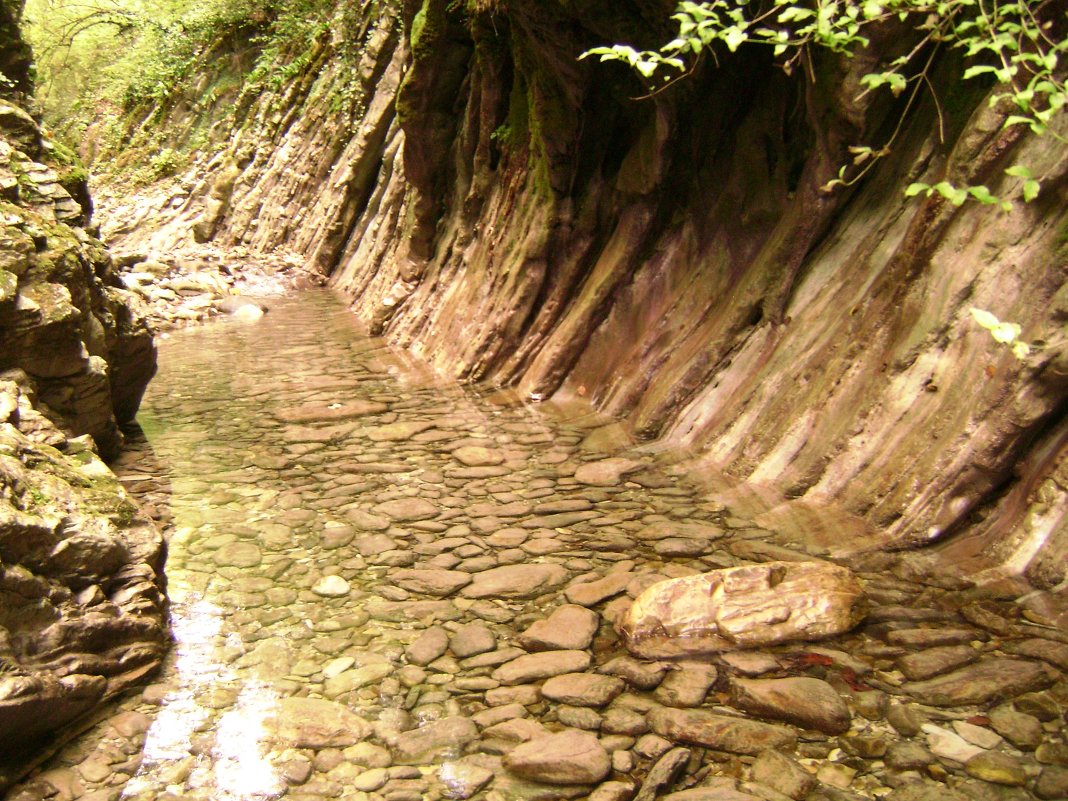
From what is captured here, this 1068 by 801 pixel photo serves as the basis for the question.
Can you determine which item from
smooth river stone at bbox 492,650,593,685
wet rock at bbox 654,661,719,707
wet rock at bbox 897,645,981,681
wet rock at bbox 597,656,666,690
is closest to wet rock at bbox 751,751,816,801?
wet rock at bbox 654,661,719,707

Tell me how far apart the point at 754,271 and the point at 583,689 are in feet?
12.7

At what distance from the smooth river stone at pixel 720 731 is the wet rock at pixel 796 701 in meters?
0.07

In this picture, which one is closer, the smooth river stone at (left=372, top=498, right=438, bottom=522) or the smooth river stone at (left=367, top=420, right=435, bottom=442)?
the smooth river stone at (left=372, top=498, right=438, bottom=522)

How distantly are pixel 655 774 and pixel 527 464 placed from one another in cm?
365

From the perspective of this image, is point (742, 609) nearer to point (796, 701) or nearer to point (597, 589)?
point (796, 701)

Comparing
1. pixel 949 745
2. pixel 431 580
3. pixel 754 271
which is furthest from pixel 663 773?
pixel 754 271

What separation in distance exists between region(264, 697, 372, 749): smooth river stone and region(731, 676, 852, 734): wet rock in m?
1.48

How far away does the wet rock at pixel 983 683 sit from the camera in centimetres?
340

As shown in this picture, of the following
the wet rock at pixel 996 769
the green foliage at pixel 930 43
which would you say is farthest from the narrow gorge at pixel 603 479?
the green foliage at pixel 930 43

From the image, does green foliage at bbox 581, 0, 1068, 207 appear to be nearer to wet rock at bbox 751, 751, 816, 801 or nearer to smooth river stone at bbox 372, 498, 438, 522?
wet rock at bbox 751, 751, 816, 801

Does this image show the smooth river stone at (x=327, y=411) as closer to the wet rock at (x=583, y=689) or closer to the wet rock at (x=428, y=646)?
the wet rock at (x=428, y=646)

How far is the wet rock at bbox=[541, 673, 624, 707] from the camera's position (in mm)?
3629

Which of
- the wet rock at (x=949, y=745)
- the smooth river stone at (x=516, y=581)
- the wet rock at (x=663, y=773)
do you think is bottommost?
the smooth river stone at (x=516, y=581)

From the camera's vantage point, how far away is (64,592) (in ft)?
12.3
